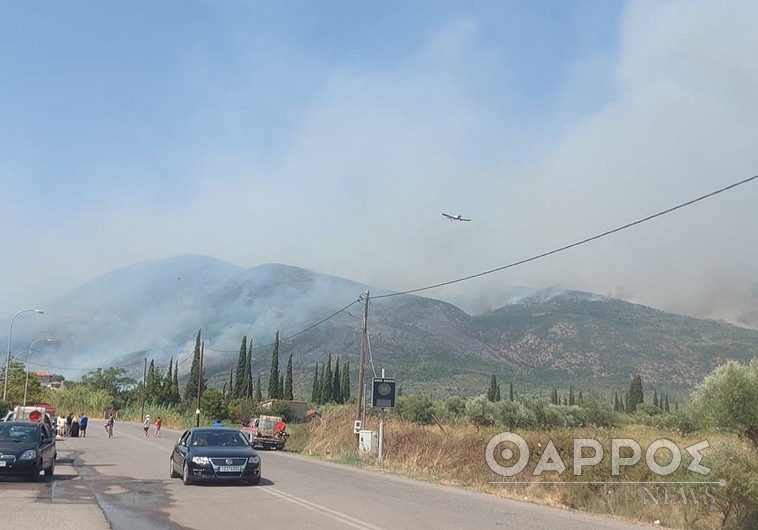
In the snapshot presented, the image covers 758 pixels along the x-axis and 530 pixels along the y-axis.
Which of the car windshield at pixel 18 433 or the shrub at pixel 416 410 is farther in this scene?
the shrub at pixel 416 410

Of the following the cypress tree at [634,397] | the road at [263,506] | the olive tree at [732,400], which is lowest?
the road at [263,506]

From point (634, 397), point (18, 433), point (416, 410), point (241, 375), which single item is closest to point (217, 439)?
point (18, 433)

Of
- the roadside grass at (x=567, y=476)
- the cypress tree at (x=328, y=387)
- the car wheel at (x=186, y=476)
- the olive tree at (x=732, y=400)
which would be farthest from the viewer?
the cypress tree at (x=328, y=387)

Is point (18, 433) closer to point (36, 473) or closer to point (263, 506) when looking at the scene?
point (36, 473)

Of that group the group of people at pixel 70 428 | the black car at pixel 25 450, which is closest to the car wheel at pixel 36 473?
the black car at pixel 25 450

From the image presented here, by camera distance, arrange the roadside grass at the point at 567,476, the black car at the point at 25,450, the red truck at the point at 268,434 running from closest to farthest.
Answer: the roadside grass at the point at 567,476
the black car at the point at 25,450
the red truck at the point at 268,434

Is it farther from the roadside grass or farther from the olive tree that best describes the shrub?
the olive tree

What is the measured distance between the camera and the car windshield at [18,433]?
1930 centimetres

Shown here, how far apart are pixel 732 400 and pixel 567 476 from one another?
4.81 meters

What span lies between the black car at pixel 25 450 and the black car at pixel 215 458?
3.53 metres

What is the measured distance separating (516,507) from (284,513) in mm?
5496

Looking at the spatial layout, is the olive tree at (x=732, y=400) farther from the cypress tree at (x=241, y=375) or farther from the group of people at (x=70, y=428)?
the cypress tree at (x=241, y=375)

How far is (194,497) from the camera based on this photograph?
52.2 feet

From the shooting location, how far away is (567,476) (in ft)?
63.1
